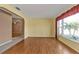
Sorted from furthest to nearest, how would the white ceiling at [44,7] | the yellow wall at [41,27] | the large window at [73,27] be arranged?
1. the yellow wall at [41,27]
2. the large window at [73,27]
3. the white ceiling at [44,7]

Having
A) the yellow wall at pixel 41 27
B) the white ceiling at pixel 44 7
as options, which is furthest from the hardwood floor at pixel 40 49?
the yellow wall at pixel 41 27

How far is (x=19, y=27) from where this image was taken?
33.7 ft

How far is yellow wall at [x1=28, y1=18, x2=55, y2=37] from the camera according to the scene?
13.2 m

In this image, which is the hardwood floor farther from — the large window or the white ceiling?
the white ceiling

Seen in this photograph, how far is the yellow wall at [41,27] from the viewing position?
1321cm

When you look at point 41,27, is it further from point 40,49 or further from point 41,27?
point 40,49

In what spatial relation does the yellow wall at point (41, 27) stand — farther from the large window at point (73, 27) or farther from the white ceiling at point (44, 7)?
the large window at point (73, 27)

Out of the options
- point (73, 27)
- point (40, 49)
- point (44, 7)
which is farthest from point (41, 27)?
point (40, 49)

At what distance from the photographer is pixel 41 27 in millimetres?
13297

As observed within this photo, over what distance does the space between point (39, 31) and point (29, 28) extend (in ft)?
3.76

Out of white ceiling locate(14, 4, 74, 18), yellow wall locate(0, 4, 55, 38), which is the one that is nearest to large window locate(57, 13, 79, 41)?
white ceiling locate(14, 4, 74, 18)

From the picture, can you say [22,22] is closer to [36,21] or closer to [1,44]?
[36,21]
